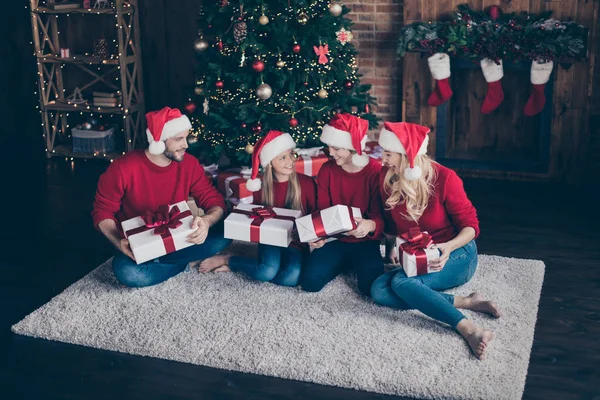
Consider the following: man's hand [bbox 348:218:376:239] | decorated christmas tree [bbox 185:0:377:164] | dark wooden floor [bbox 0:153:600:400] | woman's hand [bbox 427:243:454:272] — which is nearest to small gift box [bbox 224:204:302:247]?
man's hand [bbox 348:218:376:239]

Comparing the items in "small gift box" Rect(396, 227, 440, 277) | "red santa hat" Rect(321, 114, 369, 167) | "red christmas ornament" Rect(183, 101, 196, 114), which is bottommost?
"small gift box" Rect(396, 227, 440, 277)

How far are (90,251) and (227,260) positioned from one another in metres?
0.96

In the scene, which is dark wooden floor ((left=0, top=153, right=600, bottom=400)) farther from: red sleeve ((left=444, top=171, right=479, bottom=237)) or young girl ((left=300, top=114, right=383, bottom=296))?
young girl ((left=300, top=114, right=383, bottom=296))

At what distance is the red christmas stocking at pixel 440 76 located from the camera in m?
5.77

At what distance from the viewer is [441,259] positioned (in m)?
3.68

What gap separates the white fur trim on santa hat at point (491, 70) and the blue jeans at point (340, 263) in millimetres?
2110

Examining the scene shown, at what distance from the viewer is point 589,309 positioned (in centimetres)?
386

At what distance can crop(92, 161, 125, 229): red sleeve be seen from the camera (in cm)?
405

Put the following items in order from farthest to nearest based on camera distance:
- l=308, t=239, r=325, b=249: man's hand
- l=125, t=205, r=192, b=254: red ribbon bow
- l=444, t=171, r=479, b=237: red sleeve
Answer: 1. l=308, t=239, r=325, b=249: man's hand
2. l=125, t=205, r=192, b=254: red ribbon bow
3. l=444, t=171, r=479, b=237: red sleeve

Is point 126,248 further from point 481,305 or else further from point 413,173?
point 481,305

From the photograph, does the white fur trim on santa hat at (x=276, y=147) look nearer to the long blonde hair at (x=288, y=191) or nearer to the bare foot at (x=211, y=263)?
the long blonde hair at (x=288, y=191)

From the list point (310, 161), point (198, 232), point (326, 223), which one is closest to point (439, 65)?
point (310, 161)

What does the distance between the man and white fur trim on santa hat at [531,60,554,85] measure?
259cm

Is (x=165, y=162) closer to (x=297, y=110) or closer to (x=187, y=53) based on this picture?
(x=297, y=110)
